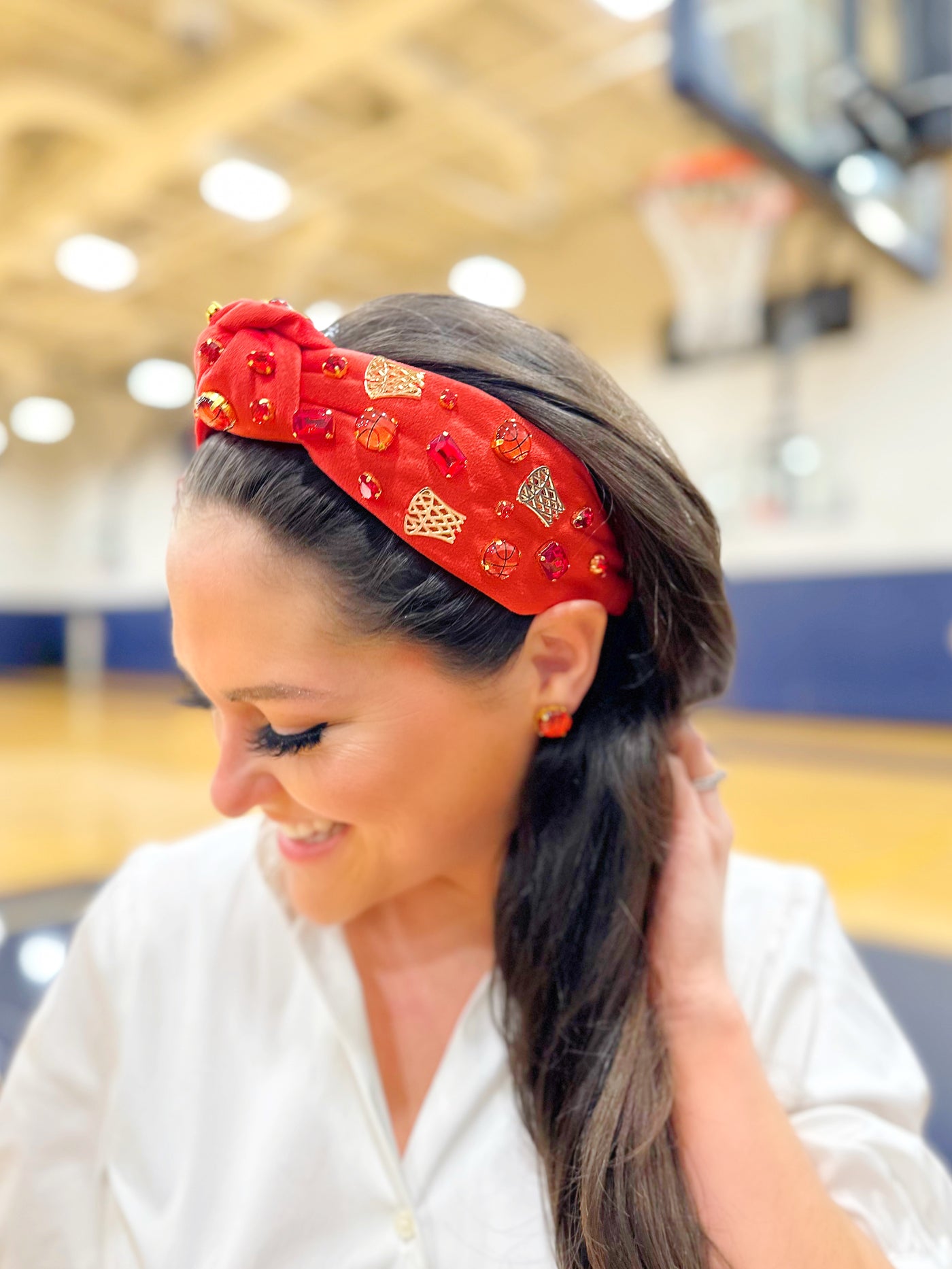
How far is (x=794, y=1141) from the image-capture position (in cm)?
65

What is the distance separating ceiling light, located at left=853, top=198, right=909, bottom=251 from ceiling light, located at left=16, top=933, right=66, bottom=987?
359 centimetres

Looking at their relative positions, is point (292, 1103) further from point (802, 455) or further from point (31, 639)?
point (31, 639)

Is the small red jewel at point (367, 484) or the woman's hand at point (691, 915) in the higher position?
the small red jewel at point (367, 484)

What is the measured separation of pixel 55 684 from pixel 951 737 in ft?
29.8

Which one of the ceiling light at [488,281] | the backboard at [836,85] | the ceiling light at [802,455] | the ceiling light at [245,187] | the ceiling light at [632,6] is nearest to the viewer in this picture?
the backboard at [836,85]

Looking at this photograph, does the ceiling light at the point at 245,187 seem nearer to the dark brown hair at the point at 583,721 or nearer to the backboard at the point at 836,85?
the backboard at the point at 836,85

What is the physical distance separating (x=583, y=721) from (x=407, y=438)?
0.91ft

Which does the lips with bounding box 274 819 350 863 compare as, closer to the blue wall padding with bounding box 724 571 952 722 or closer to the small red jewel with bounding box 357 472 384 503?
the small red jewel with bounding box 357 472 384 503

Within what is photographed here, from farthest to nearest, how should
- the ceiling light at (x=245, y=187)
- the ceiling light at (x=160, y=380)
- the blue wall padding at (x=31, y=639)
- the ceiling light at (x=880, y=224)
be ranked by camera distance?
1. the blue wall padding at (x=31, y=639)
2. the ceiling light at (x=160, y=380)
3. the ceiling light at (x=245, y=187)
4. the ceiling light at (x=880, y=224)

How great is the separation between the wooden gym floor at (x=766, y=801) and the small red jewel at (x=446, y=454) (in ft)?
3.22

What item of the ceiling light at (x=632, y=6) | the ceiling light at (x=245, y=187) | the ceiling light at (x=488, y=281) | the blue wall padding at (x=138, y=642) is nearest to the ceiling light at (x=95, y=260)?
the ceiling light at (x=245, y=187)

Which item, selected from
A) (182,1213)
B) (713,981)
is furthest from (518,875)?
(182,1213)

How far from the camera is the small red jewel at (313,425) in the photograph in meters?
0.64

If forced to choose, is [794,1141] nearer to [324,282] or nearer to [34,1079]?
[34,1079]
